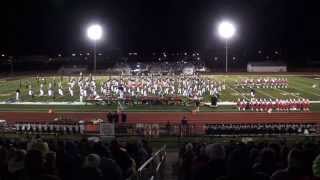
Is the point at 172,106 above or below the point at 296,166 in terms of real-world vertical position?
below

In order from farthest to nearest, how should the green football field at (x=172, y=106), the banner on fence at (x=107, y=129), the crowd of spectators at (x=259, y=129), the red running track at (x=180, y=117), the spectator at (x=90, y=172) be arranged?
the green football field at (x=172, y=106) → the red running track at (x=180, y=117) → the crowd of spectators at (x=259, y=129) → the banner on fence at (x=107, y=129) → the spectator at (x=90, y=172)

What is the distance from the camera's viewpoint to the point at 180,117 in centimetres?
2998

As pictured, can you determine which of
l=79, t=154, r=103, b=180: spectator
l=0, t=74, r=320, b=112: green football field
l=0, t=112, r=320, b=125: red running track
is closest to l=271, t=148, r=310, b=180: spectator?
l=79, t=154, r=103, b=180: spectator

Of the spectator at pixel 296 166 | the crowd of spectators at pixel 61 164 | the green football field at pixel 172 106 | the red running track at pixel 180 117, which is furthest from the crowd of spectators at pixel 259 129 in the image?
the spectator at pixel 296 166

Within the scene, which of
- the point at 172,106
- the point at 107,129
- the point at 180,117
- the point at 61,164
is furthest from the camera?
the point at 172,106

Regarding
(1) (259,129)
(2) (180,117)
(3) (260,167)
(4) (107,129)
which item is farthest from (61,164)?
(2) (180,117)

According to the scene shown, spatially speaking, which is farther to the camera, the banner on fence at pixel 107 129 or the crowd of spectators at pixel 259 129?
the crowd of spectators at pixel 259 129

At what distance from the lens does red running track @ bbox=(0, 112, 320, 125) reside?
94.7 ft

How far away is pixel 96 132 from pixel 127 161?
15.5 meters

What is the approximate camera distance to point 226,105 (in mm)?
34125

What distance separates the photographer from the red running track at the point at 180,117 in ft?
94.7

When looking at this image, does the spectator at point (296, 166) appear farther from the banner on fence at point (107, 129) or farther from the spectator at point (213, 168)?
the banner on fence at point (107, 129)

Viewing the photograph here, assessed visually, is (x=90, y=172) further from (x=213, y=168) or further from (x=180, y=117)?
(x=180, y=117)

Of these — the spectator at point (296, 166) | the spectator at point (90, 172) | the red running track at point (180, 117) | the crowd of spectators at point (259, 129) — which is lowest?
the crowd of spectators at point (259, 129)
